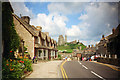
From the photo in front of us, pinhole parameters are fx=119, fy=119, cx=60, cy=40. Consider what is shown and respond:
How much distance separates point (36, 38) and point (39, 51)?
3.44m

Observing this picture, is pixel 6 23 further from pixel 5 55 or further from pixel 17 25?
pixel 17 25

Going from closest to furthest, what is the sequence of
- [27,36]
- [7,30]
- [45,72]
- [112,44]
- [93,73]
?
[7,30] < [93,73] < [45,72] < [27,36] < [112,44]

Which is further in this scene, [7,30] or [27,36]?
[27,36]

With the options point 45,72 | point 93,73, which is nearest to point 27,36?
point 45,72

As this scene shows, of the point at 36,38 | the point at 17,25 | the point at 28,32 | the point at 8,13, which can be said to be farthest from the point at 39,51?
the point at 8,13

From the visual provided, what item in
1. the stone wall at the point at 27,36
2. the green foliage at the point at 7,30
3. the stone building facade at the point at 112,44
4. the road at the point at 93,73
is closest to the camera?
the road at the point at 93,73

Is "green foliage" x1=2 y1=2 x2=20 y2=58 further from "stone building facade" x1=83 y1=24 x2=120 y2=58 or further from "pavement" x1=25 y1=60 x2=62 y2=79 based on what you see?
"stone building facade" x1=83 y1=24 x2=120 y2=58

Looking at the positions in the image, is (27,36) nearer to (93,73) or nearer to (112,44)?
(93,73)

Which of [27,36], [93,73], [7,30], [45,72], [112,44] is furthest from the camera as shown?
[112,44]

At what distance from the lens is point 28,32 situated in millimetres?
27016

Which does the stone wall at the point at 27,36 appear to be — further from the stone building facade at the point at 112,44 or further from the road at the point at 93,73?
the stone building facade at the point at 112,44

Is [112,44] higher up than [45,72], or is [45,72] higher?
[112,44]

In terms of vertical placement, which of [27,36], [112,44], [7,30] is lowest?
[112,44]

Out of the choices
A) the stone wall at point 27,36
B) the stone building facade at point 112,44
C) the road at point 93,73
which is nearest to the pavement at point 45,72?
the road at point 93,73
